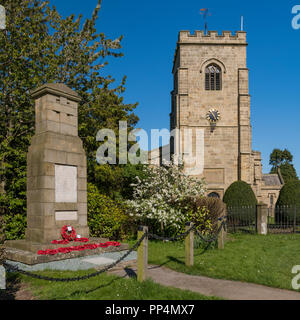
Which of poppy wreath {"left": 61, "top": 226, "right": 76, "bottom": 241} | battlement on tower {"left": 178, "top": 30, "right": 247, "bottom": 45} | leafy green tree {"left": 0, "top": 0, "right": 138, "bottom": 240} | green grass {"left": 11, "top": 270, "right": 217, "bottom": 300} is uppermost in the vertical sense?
battlement on tower {"left": 178, "top": 30, "right": 247, "bottom": 45}

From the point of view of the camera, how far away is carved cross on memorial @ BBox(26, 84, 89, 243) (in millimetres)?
9273

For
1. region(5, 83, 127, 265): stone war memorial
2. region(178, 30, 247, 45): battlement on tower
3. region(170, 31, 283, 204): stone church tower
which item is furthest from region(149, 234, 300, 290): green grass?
region(178, 30, 247, 45): battlement on tower

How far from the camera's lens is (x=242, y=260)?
854cm

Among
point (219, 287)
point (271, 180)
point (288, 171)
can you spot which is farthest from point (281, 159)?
point (219, 287)

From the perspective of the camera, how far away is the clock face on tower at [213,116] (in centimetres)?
3014

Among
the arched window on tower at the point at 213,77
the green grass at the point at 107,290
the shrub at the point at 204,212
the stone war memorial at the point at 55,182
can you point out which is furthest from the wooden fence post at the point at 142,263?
the arched window on tower at the point at 213,77

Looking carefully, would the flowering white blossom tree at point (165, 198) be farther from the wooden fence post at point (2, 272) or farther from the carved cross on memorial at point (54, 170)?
the wooden fence post at point (2, 272)

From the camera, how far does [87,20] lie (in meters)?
15.6

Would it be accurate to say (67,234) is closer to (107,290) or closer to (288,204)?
(107,290)

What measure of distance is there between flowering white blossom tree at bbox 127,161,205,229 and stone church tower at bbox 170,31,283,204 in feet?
46.9

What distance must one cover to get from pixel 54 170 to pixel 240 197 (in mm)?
14983

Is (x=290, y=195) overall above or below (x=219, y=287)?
above

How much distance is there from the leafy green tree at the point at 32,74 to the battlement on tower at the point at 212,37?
1651cm

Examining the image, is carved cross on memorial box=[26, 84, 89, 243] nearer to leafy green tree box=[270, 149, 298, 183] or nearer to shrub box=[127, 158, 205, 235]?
shrub box=[127, 158, 205, 235]
